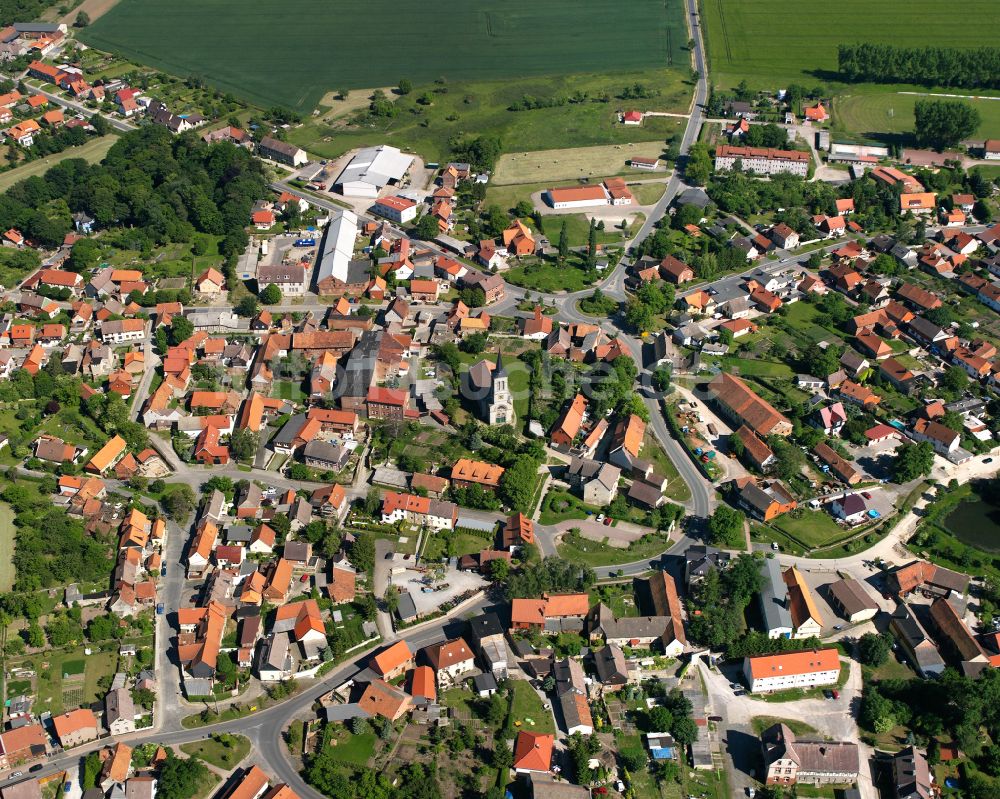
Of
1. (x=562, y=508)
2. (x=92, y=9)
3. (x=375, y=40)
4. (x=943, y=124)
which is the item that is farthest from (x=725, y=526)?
(x=92, y=9)

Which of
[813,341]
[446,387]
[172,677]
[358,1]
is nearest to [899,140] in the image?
[813,341]

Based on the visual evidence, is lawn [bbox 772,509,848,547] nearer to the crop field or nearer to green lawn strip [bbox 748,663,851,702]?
green lawn strip [bbox 748,663,851,702]

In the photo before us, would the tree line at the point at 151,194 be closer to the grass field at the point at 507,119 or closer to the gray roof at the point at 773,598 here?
the grass field at the point at 507,119

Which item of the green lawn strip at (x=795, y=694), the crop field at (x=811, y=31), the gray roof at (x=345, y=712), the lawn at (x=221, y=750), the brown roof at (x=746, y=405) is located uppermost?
the crop field at (x=811, y=31)

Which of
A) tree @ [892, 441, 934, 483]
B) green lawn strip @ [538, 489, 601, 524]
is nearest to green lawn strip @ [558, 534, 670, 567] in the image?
green lawn strip @ [538, 489, 601, 524]

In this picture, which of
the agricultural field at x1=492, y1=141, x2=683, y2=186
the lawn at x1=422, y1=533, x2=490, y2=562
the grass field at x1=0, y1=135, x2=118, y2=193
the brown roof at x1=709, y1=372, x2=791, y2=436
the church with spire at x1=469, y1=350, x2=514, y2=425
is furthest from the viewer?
the agricultural field at x1=492, y1=141, x2=683, y2=186

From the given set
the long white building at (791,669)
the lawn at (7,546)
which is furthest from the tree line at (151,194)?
the long white building at (791,669)

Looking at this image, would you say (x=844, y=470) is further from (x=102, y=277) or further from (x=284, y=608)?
(x=102, y=277)
